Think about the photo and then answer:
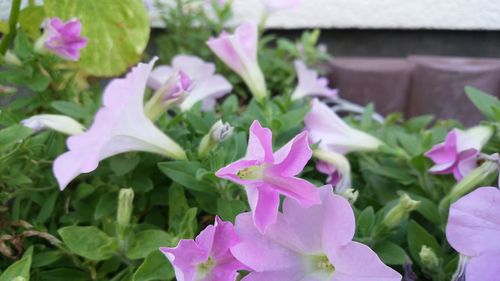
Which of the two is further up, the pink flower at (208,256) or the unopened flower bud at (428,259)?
the pink flower at (208,256)

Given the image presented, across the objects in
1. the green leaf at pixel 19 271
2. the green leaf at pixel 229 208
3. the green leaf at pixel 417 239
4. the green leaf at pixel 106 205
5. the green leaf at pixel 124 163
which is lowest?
the green leaf at pixel 106 205

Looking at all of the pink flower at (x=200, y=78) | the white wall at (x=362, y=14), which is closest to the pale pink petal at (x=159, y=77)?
the pink flower at (x=200, y=78)

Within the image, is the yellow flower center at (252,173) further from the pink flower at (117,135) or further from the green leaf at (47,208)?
the green leaf at (47,208)

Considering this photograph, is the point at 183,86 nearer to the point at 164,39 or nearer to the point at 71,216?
the point at 71,216

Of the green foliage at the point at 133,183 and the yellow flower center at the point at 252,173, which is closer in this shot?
the yellow flower center at the point at 252,173

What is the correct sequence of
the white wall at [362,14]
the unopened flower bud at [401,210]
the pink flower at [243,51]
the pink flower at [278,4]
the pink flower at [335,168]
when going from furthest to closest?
the white wall at [362,14] < the pink flower at [278,4] < the pink flower at [243,51] < the pink flower at [335,168] < the unopened flower bud at [401,210]

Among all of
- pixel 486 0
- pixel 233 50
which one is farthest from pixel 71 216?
pixel 486 0

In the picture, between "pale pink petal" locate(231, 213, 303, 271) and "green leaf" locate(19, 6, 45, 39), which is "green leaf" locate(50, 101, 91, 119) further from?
"pale pink petal" locate(231, 213, 303, 271)

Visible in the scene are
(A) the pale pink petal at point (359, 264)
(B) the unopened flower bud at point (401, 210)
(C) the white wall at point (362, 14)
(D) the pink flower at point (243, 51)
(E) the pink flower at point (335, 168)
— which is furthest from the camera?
(C) the white wall at point (362, 14)

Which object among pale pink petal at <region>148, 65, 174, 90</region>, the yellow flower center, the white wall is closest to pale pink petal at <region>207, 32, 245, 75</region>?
pale pink petal at <region>148, 65, 174, 90</region>
